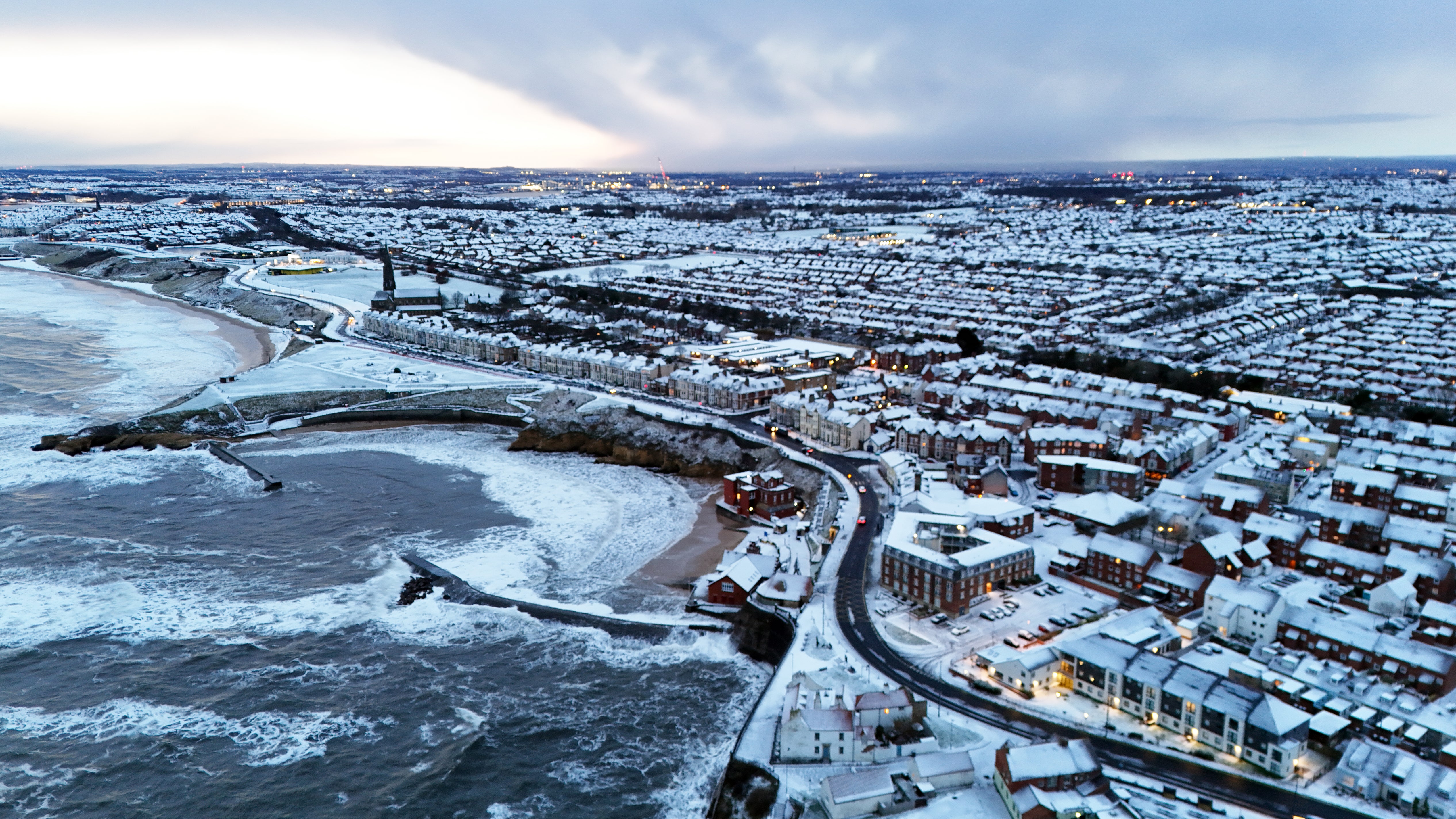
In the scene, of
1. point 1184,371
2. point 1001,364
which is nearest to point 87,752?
point 1001,364

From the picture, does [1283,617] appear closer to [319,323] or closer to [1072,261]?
[319,323]

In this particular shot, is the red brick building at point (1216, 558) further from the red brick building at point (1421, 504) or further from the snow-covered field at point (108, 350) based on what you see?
the snow-covered field at point (108, 350)

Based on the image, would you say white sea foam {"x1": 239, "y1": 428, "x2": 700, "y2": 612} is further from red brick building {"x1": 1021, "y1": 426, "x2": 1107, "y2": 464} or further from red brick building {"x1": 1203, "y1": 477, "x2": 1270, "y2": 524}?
red brick building {"x1": 1203, "y1": 477, "x2": 1270, "y2": 524}

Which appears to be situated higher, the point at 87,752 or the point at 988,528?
the point at 988,528

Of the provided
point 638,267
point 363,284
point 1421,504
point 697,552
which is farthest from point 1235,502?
point 363,284

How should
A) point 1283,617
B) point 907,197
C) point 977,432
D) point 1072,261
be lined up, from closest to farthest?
point 1283,617
point 977,432
point 1072,261
point 907,197

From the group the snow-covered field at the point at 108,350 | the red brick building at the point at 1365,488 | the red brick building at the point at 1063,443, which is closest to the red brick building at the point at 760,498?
the red brick building at the point at 1063,443
